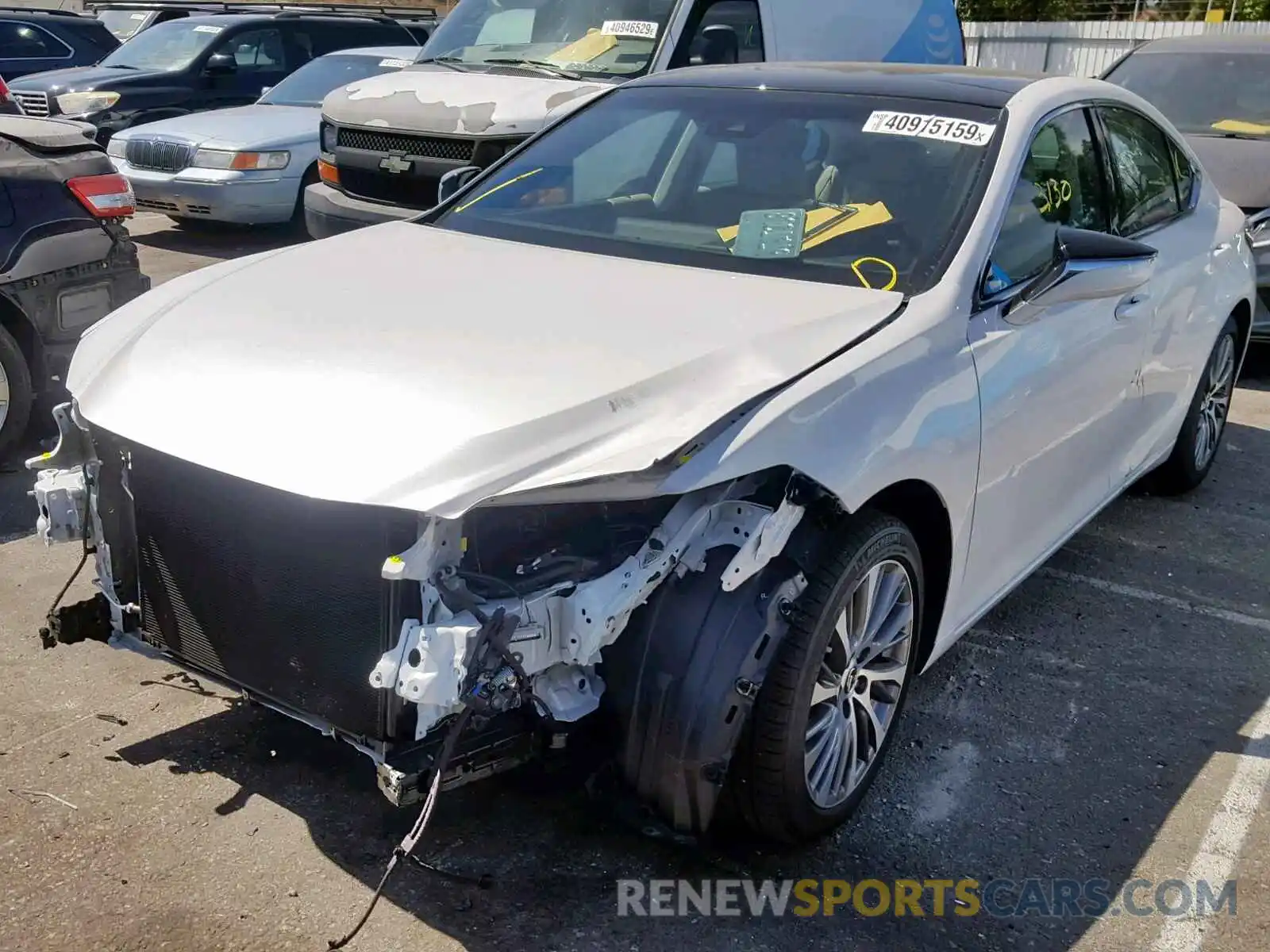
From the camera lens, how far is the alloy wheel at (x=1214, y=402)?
5461 mm

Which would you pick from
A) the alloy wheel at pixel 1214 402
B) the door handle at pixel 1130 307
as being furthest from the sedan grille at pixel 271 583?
the alloy wheel at pixel 1214 402

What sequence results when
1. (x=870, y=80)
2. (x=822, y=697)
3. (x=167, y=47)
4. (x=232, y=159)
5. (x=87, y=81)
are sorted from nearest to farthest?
(x=822, y=697) < (x=870, y=80) < (x=232, y=159) < (x=87, y=81) < (x=167, y=47)

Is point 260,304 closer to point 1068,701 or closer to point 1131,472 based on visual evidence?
point 1068,701

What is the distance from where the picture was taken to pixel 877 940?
9.30ft

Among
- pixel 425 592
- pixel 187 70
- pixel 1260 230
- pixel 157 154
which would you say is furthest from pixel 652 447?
pixel 187 70

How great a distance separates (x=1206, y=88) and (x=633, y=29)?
12.8 feet

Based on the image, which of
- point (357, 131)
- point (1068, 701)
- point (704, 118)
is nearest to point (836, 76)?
point (704, 118)

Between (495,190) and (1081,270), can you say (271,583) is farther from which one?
(1081,270)

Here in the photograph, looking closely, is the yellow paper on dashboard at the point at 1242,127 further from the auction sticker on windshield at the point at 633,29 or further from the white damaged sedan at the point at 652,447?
the white damaged sedan at the point at 652,447

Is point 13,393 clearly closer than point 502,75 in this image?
Yes

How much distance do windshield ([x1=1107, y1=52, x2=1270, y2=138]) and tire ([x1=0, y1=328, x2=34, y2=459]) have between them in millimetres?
7026

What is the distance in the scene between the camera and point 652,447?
8.25 ft

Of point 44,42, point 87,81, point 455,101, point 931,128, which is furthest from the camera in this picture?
point 44,42

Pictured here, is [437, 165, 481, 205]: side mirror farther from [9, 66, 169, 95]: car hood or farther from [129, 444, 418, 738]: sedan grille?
[9, 66, 169, 95]: car hood
